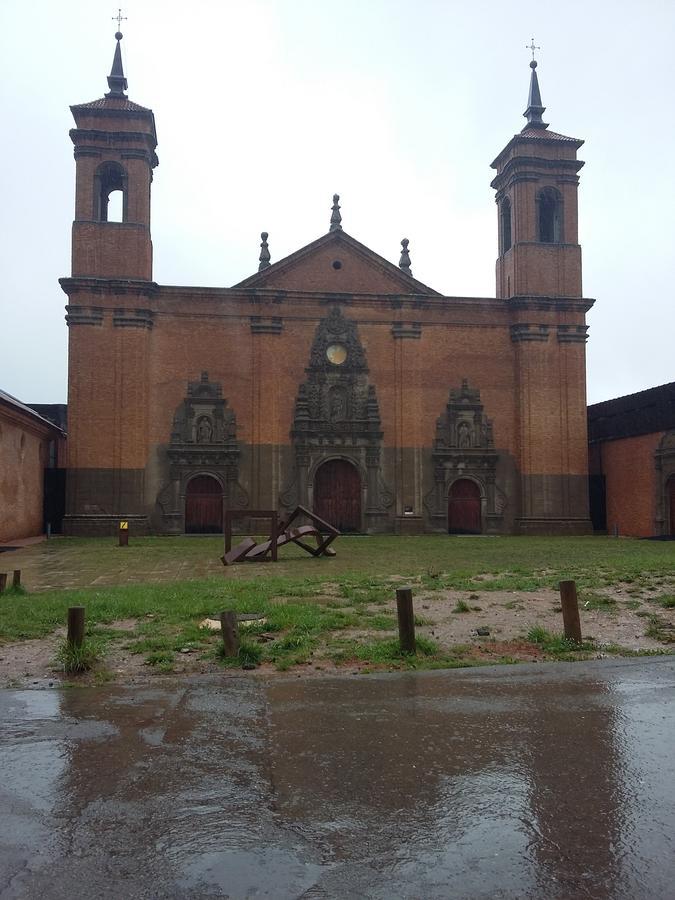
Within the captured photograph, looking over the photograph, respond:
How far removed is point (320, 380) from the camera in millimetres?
30469

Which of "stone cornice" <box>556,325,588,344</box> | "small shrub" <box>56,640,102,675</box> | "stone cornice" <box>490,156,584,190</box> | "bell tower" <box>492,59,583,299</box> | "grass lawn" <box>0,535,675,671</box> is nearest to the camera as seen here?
"small shrub" <box>56,640,102,675</box>

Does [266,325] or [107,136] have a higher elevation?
[107,136]

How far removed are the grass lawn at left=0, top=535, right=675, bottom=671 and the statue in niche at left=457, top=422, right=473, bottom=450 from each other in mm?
9879

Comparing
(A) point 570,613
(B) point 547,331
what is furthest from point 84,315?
(A) point 570,613

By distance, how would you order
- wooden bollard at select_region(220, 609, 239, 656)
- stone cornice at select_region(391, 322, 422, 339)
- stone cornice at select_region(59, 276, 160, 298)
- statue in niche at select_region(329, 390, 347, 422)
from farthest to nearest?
1. stone cornice at select_region(391, 322, 422, 339)
2. statue in niche at select_region(329, 390, 347, 422)
3. stone cornice at select_region(59, 276, 160, 298)
4. wooden bollard at select_region(220, 609, 239, 656)

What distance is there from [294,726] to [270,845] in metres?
1.94

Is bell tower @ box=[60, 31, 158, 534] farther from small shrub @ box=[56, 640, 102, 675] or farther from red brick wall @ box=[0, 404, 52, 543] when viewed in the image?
small shrub @ box=[56, 640, 102, 675]

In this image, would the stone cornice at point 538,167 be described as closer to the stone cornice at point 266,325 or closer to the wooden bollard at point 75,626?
the stone cornice at point 266,325

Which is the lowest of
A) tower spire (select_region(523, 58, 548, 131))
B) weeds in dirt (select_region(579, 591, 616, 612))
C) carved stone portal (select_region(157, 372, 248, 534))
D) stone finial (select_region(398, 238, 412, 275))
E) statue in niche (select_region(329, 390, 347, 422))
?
weeds in dirt (select_region(579, 591, 616, 612))

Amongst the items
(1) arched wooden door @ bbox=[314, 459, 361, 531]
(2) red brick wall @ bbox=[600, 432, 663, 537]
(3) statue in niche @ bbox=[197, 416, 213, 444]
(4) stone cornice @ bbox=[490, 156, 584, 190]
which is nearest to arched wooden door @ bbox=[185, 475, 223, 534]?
(3) statue in niche @ bbox=[197, 416, 213, 444]

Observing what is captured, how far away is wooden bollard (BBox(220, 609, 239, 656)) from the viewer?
7688mm

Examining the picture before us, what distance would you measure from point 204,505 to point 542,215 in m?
18.9

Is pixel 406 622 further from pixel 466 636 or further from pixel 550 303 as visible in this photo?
pixel 550 303

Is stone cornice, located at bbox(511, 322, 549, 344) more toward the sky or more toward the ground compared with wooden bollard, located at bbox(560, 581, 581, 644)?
more toward the sky
